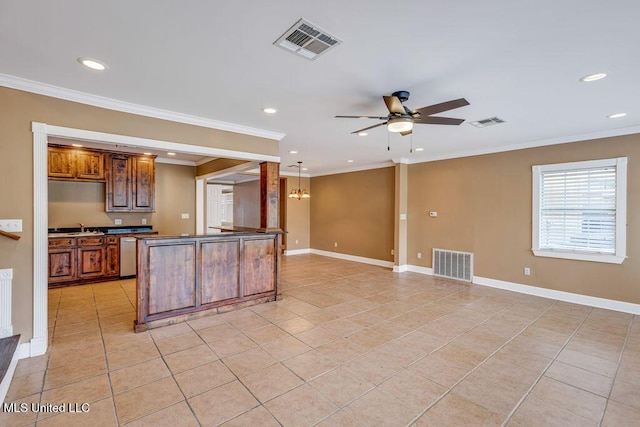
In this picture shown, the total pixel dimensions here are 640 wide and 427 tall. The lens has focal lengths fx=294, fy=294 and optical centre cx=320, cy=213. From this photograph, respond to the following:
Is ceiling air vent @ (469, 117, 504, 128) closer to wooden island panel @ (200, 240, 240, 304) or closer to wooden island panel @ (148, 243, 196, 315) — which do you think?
wooden island panel @ (200, 240, 240, 304)

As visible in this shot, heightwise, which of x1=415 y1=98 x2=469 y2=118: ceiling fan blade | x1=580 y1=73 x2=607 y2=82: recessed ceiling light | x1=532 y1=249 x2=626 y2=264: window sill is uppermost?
x1=580 y1=73 x2=607 y2=82: recessed ceiling light

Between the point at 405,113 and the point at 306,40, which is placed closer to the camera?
the point at 306,40

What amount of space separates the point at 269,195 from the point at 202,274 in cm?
149

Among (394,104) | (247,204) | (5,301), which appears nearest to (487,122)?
(394,104)

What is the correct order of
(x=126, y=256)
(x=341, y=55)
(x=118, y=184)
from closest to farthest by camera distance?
(x=341, y=55) < (x=126, y=256) < (x=118, y=184)

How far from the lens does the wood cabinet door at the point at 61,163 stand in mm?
5246

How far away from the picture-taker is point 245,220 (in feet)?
32.3

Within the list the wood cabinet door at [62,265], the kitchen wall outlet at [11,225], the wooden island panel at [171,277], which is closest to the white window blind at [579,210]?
the wooden island panel at [171,277]

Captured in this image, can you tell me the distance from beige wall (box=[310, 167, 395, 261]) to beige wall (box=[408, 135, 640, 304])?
716 mm

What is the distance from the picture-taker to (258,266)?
445cm

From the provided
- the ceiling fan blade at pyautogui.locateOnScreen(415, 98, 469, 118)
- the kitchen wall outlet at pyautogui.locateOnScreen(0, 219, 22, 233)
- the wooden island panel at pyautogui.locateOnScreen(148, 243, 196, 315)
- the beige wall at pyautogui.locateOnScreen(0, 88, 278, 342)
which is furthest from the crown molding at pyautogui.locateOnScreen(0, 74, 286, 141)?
the ceiling fan blade at pyautogui.locateOnScreen(415, 98, 469, 118)

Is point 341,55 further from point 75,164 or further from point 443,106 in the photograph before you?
point 75,164

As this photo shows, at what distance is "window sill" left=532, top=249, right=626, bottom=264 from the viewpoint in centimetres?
430

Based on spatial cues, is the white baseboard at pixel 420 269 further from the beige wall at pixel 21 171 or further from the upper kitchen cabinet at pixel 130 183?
the beige wall at pixel 21 171
